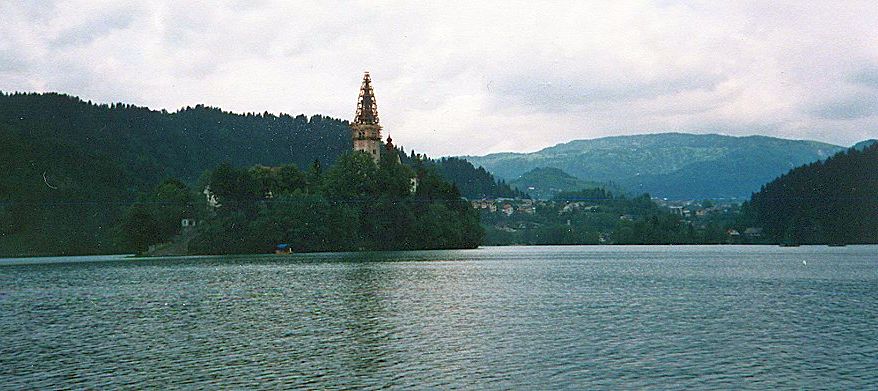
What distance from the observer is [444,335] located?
50.8 m

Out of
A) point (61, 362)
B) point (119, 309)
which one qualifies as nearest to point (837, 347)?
point (61, 362)

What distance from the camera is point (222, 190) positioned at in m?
195

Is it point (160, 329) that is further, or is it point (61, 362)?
point (160, 329)

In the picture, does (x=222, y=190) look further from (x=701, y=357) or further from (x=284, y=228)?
(x=701, y=357)

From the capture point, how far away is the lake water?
37.6 m

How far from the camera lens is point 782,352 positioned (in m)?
43.7

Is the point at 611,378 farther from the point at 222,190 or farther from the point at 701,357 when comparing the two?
the point at 222,190

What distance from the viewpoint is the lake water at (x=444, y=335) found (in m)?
37.6

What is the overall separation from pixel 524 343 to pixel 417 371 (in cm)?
981

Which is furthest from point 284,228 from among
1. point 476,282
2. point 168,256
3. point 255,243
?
point 476,282

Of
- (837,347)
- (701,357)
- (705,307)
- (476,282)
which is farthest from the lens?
(476,282)

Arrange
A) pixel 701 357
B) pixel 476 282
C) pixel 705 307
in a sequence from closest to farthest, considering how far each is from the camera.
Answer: pixel 701 357
pixel 705 307
pixel 476 282

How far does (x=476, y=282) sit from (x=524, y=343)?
49936 millimetres

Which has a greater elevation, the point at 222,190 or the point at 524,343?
the point at 222,190
